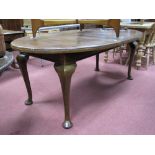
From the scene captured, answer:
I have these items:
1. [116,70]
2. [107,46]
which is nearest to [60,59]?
[107,46]

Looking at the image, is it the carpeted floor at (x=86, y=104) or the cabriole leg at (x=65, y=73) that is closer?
the cabriole leg at (x=65, y=73)

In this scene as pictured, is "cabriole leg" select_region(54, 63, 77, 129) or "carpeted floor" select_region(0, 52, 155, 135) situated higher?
"cabriole leg" select_region(54, 63, 77, 129)

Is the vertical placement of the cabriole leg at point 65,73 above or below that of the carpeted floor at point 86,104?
above

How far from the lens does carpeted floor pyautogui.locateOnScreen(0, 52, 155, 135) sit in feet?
4.91

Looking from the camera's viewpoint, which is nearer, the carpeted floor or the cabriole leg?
the cabriole leg

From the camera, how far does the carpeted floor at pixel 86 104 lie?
150 centimetres

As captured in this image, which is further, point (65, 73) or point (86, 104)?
point (86, 104)

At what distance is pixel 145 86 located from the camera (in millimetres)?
2260

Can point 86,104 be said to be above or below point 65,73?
below

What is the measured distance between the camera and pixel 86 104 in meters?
1.87

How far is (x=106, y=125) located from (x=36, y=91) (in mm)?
1013

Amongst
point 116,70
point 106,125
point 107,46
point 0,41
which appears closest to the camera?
point 0,41
